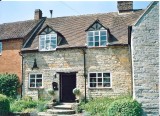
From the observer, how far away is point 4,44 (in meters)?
24.5

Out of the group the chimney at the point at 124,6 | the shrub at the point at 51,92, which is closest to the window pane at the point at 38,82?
the shrub at the point at 51,92

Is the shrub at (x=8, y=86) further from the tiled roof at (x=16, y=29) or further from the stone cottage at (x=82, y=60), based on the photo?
the tiled roof at (x=16, y=29)

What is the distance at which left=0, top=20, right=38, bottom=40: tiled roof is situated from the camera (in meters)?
24.6

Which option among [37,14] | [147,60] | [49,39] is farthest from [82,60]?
[37,14]

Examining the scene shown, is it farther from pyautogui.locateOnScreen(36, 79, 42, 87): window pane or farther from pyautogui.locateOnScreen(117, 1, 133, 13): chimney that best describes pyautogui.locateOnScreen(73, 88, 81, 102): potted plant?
pyautogui.locateOnScreen(117, 1, 133, 13): chimney

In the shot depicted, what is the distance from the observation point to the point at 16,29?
26.1 m

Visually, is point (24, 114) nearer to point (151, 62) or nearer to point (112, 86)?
point (112, 86)

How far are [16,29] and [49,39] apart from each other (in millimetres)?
5484

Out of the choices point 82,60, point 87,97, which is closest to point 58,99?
point 87,97

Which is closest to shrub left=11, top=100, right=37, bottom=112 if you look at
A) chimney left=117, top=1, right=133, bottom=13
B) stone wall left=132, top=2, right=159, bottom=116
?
stone wall left=132, top=2, right=159, bottom=116

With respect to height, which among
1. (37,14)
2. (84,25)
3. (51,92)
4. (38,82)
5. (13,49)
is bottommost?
(51,92)

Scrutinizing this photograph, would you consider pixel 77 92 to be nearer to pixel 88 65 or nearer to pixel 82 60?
pixel 88 65

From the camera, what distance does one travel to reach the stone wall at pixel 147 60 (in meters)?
14.1

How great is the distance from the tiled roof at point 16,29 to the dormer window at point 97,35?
6.70 meters
